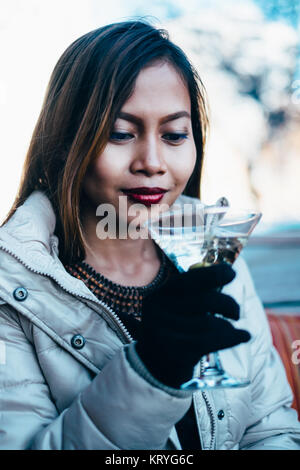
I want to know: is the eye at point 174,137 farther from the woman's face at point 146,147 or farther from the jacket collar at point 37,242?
the jacket collar at point 37,242

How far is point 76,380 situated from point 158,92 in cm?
79

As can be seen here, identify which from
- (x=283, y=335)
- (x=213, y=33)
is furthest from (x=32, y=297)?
(x=213, y=33)

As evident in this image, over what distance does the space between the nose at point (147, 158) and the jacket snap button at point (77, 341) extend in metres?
0.46

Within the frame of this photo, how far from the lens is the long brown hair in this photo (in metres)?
1.14

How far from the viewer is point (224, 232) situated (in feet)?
2.97

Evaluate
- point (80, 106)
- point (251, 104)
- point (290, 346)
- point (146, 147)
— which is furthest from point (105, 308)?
point (251, 104)

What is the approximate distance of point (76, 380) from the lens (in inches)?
39.8

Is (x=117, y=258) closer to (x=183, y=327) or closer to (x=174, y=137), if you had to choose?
(x=174, y=137)

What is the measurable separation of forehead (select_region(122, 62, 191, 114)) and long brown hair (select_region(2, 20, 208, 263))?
21 millimetres

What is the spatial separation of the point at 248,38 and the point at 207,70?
312mm

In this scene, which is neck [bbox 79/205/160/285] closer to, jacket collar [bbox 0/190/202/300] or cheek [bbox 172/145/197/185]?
jacket collar [bbox 0/190/202/300]

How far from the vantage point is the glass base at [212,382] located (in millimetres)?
821

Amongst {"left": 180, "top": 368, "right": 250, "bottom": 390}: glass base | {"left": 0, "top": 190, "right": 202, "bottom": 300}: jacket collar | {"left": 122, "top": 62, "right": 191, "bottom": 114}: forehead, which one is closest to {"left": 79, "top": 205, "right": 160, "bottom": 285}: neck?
{"left": 0, "top": 190, "right": 202, "bottom": 300}: jacket collar

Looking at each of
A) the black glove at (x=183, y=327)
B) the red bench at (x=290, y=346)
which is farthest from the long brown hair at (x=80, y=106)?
the red bench at (x=290, y=346)
